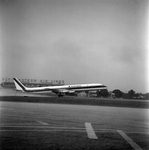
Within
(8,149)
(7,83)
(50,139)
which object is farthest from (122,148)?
(7,83)

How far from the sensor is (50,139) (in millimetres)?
7250

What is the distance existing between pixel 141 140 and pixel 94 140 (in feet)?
4.33

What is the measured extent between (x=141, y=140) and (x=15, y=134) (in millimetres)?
3504

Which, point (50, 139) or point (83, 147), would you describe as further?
point (50, 139)

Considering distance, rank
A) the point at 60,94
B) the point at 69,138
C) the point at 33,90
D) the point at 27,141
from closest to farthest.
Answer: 1. the point at 27,141
2. the point at 69,138
3. the point at 60,94
4. the point at 33,90

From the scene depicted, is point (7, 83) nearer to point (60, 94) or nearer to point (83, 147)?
point (60, 94)

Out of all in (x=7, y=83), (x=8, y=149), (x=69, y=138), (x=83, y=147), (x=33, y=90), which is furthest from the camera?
(x=7, y=83)

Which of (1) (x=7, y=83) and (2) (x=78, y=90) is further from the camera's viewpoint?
(1) (x=7, y=83)

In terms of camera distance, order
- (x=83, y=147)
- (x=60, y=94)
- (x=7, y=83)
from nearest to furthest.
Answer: (x=83, y=147) → (x=60, y=94) → (x=7, y=83)

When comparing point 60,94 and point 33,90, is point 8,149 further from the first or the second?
point 33,90

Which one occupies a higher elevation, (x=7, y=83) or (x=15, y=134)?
(x=7, y=83)

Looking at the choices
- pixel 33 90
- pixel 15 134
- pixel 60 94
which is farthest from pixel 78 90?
pixel 15 134

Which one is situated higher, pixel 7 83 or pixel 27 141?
pixel 7 83

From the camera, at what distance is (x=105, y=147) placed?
6.46 meters
